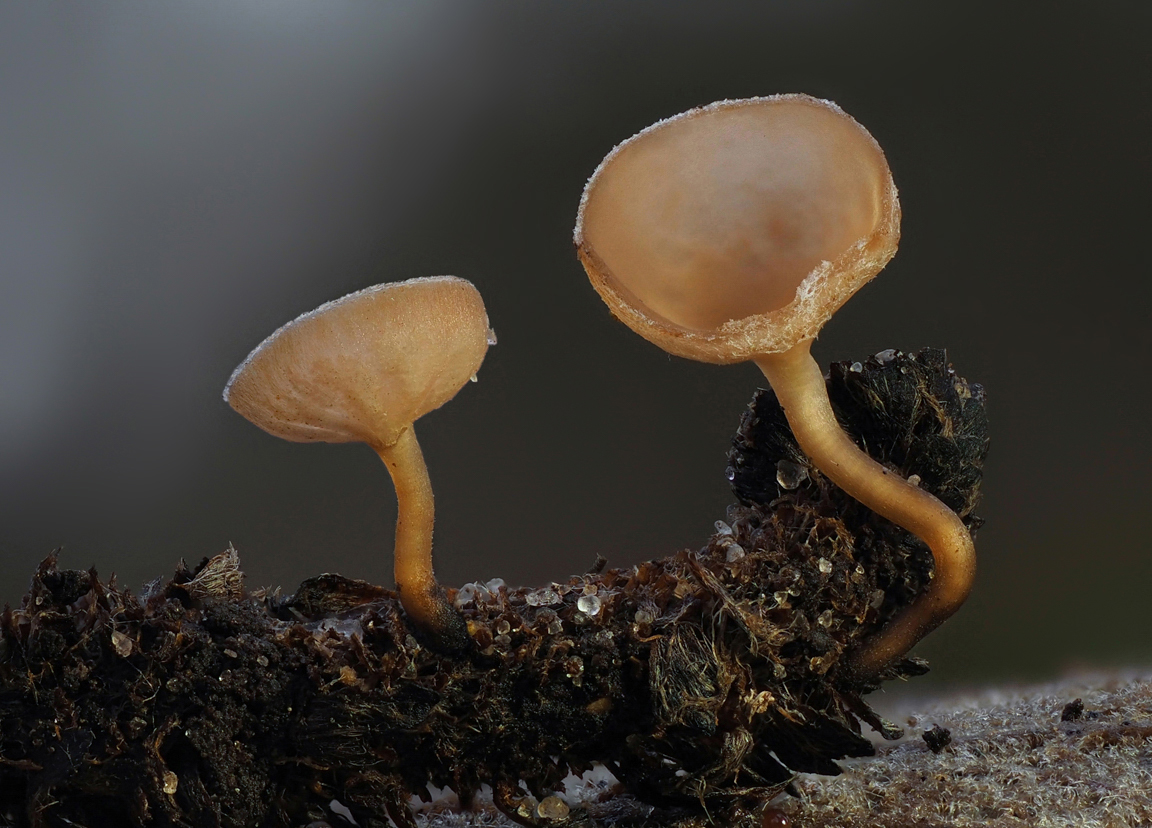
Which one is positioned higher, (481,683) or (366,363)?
(366,363)

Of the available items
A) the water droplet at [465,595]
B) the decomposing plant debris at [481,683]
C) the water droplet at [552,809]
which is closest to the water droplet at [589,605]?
the decomposing plant debris at [481,683]

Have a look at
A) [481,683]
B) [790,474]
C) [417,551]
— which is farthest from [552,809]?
[790,474]

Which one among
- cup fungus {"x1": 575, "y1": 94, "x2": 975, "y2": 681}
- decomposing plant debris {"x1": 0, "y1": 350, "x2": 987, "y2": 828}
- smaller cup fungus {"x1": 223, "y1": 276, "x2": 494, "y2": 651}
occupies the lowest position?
decomposing plant debris {"x1": 0, "y1": 350, "x2": 987, "y2": 828}

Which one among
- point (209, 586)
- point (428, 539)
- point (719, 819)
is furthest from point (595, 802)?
point (209, 586)

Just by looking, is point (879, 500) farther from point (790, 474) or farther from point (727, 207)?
point (727, 207)

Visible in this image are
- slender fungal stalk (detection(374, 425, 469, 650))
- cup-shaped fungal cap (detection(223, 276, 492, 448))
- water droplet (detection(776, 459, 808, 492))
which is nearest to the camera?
cup-shaped fungal cap (detection(223, 276, 492, 448))

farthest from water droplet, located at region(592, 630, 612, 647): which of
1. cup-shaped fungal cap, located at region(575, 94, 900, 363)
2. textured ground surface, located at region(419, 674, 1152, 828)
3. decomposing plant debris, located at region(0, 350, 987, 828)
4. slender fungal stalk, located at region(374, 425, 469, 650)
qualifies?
cup-shaped fungal cap, located at region(575, 94, 900, 363)

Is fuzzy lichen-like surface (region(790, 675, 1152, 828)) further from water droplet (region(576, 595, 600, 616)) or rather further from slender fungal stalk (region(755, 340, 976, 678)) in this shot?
water droplet (region(576, 595, 600, 616))
